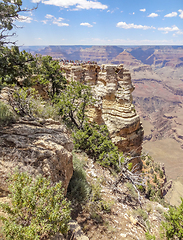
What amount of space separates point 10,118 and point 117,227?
20.9 feet

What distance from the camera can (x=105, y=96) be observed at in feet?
55.3

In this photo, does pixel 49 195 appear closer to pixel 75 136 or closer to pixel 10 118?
pixel 10 118

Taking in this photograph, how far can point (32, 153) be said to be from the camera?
430 cm

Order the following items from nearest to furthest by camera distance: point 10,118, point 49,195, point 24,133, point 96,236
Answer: point 49,195
point 96,236
point 24,133
point 10,118

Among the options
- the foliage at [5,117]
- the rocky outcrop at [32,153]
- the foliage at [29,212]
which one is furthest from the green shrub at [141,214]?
the foliage at [5,117]

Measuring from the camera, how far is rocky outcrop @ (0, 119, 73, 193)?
4018mm

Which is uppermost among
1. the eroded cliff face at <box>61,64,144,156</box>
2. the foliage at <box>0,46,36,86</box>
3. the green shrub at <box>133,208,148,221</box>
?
the foliage at <box>0,46,36,86</box>

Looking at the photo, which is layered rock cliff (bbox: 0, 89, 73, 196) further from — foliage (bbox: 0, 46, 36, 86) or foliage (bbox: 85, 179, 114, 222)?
foliage (bbox: 0, 46, 36, 86)

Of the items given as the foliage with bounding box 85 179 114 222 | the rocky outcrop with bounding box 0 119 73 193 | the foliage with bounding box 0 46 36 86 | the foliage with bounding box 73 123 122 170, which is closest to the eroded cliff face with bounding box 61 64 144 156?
the foliage with bounding box 73 123 122 170

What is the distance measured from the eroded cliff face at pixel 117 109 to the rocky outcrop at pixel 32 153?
401 inches

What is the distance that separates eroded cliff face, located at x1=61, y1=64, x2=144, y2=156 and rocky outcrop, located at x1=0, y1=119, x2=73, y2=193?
33.4 ft

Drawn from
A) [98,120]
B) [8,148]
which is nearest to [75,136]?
[98,120]

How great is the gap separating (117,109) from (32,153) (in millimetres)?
13249

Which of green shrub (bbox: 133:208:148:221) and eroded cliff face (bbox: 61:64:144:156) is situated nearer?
green shrub (bbox: 133:208:148:221)
